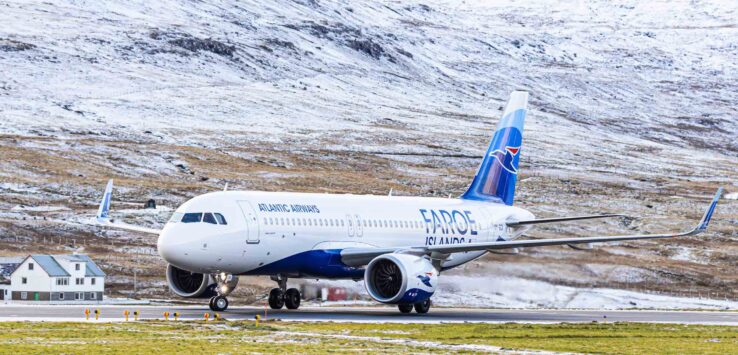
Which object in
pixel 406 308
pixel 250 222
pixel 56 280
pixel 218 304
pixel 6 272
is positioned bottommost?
pixel 406 308

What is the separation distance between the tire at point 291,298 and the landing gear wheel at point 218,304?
5.00 meters

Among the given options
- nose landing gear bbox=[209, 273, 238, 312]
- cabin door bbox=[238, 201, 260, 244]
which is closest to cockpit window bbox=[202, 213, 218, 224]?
cabin door bbox=[238, 201, 260, 244]

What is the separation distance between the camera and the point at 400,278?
5581 cm

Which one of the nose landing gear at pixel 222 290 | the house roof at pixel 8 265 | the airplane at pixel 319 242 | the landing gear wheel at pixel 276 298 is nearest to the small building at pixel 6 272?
the house roof at pixel 8 265

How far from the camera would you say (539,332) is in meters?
47.8

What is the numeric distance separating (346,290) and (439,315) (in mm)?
5234

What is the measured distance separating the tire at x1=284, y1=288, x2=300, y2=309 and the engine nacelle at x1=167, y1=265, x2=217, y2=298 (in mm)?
3258

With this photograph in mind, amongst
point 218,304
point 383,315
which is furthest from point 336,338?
point 383,315

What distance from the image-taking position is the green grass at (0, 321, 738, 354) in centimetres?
3853

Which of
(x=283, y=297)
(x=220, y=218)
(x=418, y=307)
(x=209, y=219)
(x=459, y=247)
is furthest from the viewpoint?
(x=283, y=297)

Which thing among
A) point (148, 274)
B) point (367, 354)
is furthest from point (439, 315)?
point (148, 274)

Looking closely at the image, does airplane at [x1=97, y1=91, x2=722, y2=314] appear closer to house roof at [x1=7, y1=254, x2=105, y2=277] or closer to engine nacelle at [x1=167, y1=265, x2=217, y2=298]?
engine nacelle at [x1=167, y1=265, x2=217, y2=298]

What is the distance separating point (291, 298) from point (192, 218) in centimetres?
852

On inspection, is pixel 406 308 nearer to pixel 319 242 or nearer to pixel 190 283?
pixel 319 242
